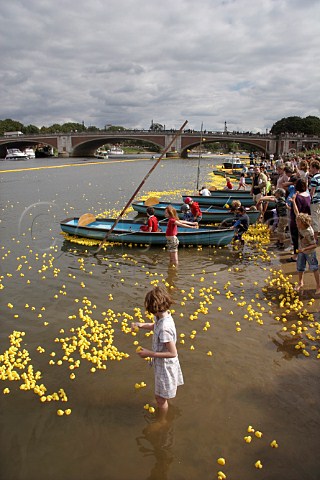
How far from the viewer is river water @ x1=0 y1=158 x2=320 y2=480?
18.0 ft

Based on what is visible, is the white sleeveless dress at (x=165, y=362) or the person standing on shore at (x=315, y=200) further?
the person standing on shore at (x=315, y=200)

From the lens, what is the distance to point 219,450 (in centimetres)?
560

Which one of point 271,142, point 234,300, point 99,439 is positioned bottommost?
point 99,439

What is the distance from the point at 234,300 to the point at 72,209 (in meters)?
20.0

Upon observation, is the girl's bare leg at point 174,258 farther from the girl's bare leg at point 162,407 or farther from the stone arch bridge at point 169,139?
the stone arch bridge at point 169,139

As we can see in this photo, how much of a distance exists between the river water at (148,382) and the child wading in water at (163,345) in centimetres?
109

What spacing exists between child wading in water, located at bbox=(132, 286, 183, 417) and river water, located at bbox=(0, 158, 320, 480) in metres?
1.09

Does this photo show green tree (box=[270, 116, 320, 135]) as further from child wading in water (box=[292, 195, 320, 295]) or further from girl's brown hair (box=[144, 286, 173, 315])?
girl's brown hair (box=[144, 286, 173, 315])

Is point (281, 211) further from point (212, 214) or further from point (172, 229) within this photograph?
point (172, 229)

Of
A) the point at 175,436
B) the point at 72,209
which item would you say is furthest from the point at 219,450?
the point at 72,209

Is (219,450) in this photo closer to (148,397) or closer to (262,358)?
(148,397)

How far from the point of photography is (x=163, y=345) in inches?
209

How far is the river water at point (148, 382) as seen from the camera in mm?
5484

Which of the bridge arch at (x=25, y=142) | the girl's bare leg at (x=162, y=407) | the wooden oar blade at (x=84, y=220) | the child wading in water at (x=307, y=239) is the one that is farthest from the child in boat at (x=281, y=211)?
the bridge arch at (x=25, y=142)
